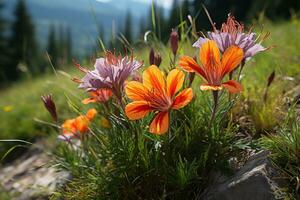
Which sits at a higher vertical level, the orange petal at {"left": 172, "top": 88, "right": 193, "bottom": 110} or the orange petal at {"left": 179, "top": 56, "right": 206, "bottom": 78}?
the orange petal at {"left": 179, "top": 56, "right": 206, "bottom": 78}

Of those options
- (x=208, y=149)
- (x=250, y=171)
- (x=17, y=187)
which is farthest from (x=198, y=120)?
(x=17, y=187)

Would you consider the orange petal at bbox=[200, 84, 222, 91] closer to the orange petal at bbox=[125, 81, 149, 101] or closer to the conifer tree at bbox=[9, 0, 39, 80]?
the orange petal at bbox=[125, 81, 149, 101]

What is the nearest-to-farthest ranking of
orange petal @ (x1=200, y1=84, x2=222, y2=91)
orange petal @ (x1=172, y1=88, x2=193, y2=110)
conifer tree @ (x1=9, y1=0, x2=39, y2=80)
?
orange petal @ (x1=200, y1=84, x2=222, y2=91)
orange petal @ (x1=172, y1=88, x2=193, y2=110)
conifer tree @ (x1=9, y1=0, x2=39, y2=80)

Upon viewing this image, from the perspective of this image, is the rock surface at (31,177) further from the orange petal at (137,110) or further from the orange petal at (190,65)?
the orange petal at (190,65)

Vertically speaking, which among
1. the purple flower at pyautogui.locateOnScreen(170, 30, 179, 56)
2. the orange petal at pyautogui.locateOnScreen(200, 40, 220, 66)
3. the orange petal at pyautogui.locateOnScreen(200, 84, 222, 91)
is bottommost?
the orange petal at pyautogui.locateOnScreen(200, 84, 222, 91)

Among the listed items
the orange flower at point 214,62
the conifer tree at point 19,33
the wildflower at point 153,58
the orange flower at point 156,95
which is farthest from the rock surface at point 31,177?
the conifer tree at point 19,33

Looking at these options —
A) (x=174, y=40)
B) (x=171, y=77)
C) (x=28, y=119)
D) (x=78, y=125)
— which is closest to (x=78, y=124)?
(x=78, y=125)

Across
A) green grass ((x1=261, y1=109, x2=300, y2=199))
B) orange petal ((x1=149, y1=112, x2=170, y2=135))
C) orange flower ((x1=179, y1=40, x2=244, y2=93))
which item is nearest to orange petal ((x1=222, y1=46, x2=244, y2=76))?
orange flower ((x1=179, y1=40, x2=244, y2=93))
